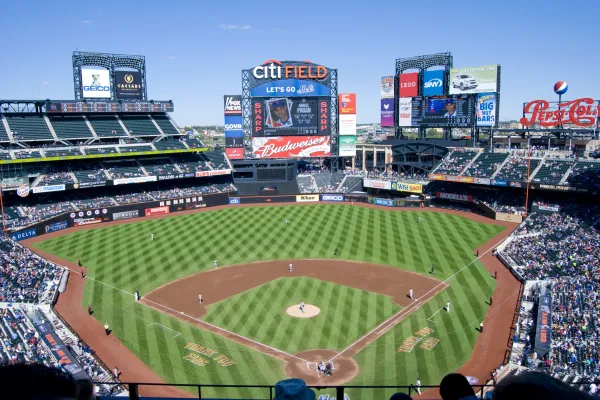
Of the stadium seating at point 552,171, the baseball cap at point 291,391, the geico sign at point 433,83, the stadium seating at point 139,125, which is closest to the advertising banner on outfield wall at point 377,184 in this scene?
the geico sign at point 433,83

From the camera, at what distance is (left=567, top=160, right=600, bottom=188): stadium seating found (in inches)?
1928

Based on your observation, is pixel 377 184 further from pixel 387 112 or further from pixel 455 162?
pixel 387 112

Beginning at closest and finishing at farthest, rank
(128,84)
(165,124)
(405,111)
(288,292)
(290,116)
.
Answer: (288,292) < (290,116) < (128,84) < (405,111) < (165,124)

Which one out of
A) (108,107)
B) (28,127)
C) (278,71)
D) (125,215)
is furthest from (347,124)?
(28,127)

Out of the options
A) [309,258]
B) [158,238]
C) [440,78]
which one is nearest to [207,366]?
[309,258]

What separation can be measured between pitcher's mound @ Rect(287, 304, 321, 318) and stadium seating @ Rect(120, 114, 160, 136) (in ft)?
152

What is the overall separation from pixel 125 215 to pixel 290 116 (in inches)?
1094

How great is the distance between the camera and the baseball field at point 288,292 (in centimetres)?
2569

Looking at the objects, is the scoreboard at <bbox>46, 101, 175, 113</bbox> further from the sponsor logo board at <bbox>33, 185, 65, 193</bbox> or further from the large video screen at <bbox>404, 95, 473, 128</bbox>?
the large video screen at <bbox>404, 95, 473, 128</bbox>

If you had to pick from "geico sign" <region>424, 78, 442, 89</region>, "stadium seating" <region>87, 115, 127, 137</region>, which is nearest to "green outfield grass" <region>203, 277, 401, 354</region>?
"stadium seating" <region>87, 115, 127, 137</region>

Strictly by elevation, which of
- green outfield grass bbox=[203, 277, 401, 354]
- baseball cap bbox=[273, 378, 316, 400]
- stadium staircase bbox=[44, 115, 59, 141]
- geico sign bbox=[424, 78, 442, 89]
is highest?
geico sign bbox=[424, 78, 442, 89]

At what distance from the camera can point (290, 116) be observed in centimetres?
7131

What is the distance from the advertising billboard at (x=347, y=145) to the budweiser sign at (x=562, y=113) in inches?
979

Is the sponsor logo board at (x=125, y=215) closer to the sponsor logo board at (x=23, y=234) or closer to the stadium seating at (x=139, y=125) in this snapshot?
the sponsor logo board at (x=23, y=234)
